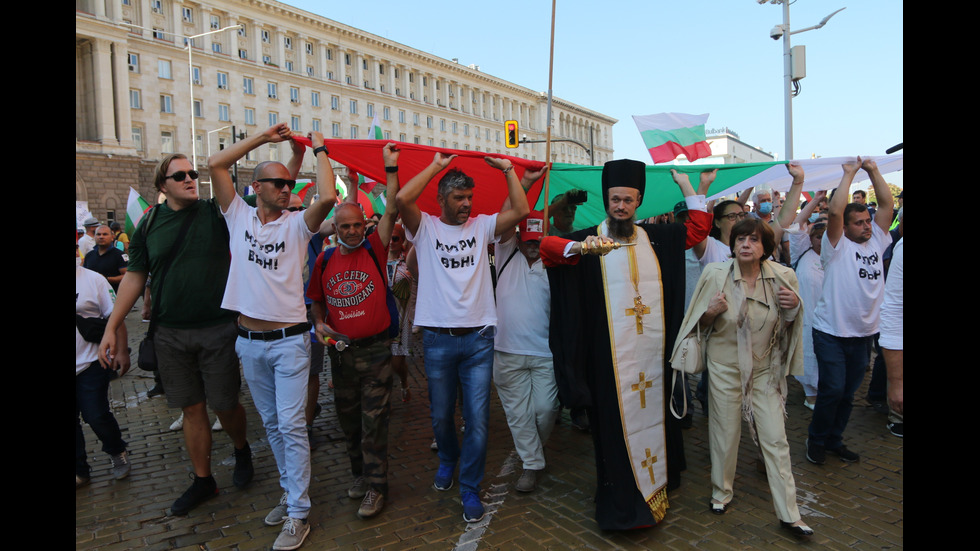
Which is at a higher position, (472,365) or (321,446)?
(472,365)

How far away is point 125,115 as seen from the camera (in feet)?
153

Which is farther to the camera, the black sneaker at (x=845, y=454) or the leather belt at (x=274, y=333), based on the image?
the black sneaker at (x=845, y=454)

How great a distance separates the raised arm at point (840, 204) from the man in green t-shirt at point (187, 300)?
4451mm

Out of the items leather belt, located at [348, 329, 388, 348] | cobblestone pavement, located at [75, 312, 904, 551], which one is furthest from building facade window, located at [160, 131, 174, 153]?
leather belt, located at [348, 329, 388, 348]

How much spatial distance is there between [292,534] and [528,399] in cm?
177

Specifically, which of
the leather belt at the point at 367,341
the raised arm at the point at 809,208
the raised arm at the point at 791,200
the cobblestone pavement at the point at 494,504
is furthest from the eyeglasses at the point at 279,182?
the raised arm at the point at 809,208

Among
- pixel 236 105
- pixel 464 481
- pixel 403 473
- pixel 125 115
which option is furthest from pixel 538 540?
pixel 236 105

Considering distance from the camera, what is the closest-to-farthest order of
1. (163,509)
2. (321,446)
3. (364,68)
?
(163,509) < (321,446) < (364,68)

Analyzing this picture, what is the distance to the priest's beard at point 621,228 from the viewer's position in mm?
4020

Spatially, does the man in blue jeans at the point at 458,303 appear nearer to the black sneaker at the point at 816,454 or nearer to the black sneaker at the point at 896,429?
the black sneaker at the point at 816,454

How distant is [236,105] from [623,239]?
59880 mm

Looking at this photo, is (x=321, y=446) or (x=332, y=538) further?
(x=321, y=446)

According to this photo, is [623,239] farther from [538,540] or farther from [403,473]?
[403,473]
